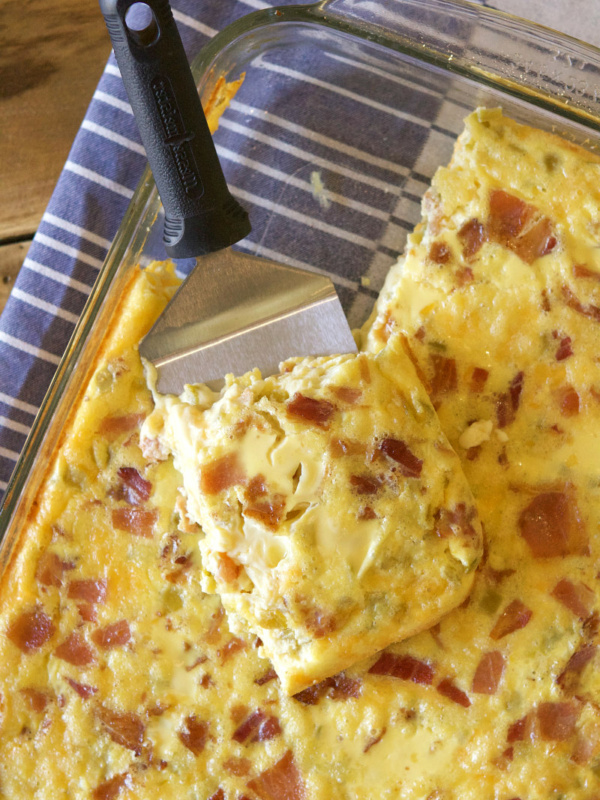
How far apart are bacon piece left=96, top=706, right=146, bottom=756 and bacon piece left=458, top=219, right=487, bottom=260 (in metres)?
1.62

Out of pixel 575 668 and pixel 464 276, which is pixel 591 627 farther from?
pixel 464 276

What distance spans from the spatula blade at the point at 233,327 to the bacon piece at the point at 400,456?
0.39m

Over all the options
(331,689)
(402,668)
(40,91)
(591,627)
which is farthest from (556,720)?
(40,91)

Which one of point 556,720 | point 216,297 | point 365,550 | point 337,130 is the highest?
point 337,130

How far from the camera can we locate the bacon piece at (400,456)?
1762 mm

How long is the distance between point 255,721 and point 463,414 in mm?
1033

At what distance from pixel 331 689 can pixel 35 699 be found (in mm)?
844

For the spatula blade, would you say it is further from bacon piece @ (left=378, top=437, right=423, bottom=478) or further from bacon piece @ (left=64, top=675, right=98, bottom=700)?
bacon piece @ (left=64, top=675, right=98, bottom=700)

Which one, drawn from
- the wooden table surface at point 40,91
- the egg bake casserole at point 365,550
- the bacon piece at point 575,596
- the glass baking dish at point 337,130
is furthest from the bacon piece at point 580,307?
the wooden table surface at point 40,91

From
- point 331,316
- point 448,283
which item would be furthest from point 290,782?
point 448,283

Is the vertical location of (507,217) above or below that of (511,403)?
above

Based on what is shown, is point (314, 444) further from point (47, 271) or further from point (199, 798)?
point (47, 271)

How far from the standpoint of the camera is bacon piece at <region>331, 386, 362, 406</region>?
5.84 feet

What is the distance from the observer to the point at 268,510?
5.67 ft
